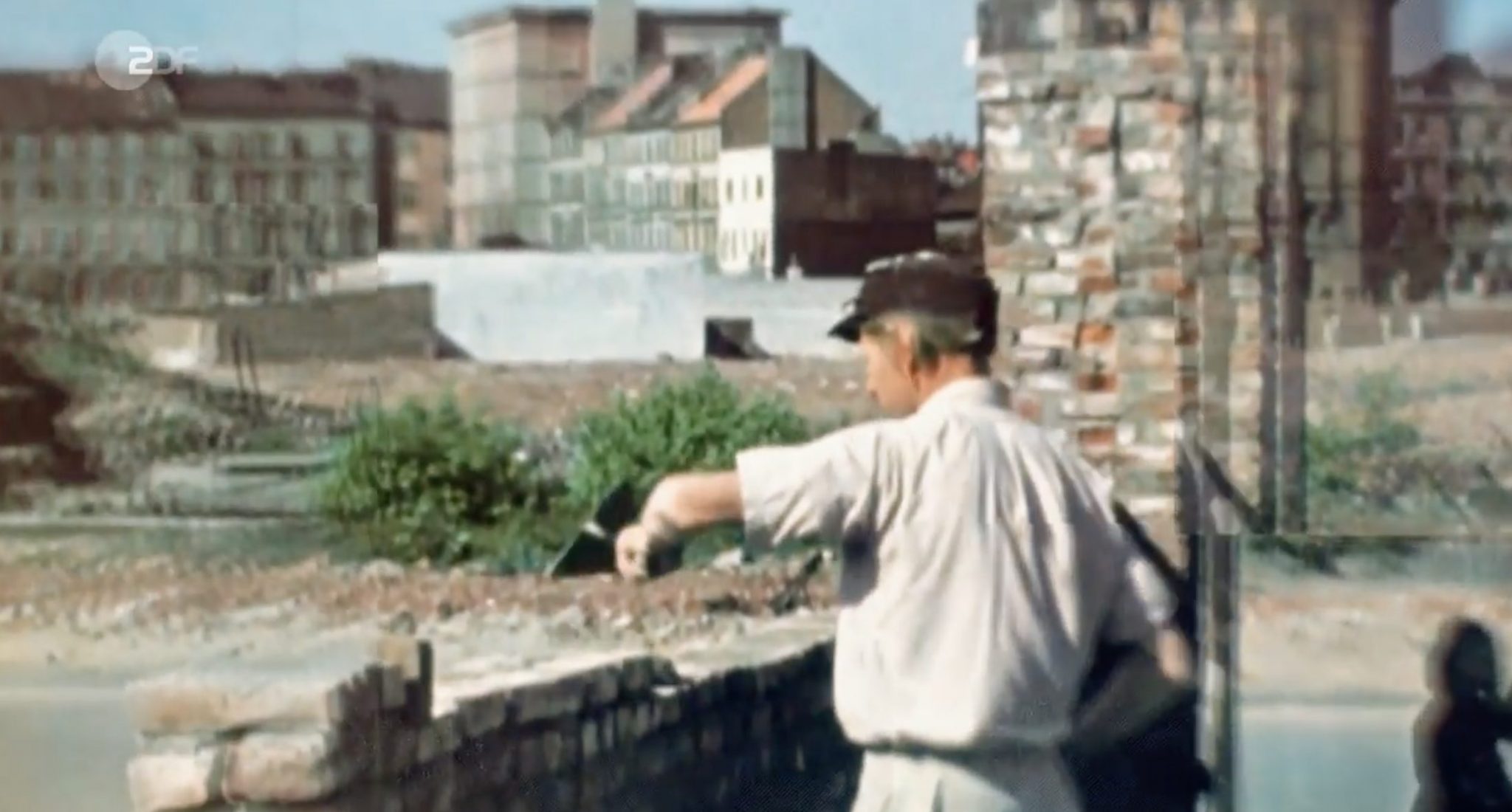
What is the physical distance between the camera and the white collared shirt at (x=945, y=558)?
216 cm

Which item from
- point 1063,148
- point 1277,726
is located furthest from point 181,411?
point 1277,726

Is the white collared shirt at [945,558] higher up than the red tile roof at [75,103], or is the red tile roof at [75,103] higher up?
the red tile roof at [75,103]

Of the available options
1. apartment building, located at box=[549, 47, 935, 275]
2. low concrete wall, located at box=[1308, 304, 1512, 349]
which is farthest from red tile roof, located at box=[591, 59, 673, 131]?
low concrete wall, located at box=[1308, 304, 1512, 349]

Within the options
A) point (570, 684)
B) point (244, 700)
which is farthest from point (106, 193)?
point (244, 700)

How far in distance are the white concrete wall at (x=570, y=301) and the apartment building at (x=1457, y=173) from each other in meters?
0.95

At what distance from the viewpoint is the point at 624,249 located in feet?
Result: 11.8

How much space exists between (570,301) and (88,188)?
28.1 inches

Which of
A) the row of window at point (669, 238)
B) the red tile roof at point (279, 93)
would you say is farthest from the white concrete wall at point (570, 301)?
the red tile roof at point (279, 93)

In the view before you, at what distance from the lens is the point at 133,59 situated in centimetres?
368

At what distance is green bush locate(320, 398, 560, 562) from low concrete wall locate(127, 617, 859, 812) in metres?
0.27

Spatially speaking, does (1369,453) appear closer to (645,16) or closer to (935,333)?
(645,16)

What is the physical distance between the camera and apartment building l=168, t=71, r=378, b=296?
11.8ft

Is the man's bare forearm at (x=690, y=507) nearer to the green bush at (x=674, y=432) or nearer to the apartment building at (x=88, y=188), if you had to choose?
the green bush at (x=674, y=432)

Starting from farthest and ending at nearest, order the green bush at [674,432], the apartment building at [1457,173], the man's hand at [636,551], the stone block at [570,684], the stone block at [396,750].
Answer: the apartment building at [1457,173] < the green bush at [674,432] < the stone block at [570,684] < the stone block at [396,750] < the man's hand at [636,551]
